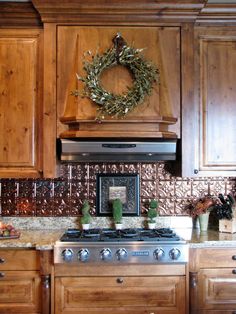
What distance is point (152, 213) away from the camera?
10.8 feet

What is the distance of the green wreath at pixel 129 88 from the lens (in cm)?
292

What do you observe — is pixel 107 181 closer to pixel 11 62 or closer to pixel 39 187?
pixel 39 187

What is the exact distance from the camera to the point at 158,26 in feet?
10.1

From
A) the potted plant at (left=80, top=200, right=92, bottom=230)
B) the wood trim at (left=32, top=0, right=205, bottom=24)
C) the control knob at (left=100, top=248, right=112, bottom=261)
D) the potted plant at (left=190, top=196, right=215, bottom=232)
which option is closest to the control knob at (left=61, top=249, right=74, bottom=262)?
the control knob at (left=100, top=248, right=112, bottom=261)

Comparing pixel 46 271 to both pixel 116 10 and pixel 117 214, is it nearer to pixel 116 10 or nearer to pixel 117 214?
pixel 117 214

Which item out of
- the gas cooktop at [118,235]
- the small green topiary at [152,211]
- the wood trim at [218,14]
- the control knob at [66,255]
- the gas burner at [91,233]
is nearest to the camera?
the control knob at [66,255]

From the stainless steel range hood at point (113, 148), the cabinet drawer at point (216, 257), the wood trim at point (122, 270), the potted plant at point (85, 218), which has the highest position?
the stainless steel range hood at point (113, 148)

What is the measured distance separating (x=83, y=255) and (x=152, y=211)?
0.81 m

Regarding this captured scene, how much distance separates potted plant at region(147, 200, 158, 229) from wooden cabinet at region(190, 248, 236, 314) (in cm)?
57

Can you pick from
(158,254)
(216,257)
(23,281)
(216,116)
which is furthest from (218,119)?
(23,281)

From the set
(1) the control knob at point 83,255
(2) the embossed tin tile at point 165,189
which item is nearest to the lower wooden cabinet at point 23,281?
(1) the control knob at point 83,255

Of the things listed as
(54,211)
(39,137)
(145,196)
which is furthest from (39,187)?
(145,196)

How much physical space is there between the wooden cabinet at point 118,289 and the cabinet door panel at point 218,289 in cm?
16

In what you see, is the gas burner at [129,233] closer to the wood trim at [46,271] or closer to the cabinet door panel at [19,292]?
the wood trim at [46,271]
